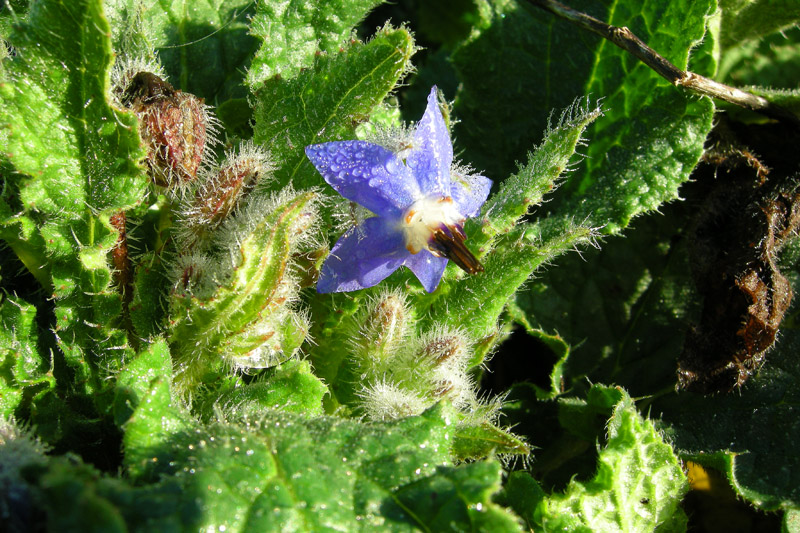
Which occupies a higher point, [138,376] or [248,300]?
[248,300]

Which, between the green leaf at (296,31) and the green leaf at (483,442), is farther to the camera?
the green leaf at (296,31)

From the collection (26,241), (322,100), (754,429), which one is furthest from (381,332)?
(754,429)

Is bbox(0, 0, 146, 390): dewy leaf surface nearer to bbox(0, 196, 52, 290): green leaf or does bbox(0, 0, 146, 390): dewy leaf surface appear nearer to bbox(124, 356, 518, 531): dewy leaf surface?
bbox(0, 196, 52, 290): green leaf

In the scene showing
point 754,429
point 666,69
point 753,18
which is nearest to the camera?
point 666,69

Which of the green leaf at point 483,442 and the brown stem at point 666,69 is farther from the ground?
the brown stem at point 666,69

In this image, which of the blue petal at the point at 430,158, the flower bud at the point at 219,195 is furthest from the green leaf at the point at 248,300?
the blue petal at the point at 430,158

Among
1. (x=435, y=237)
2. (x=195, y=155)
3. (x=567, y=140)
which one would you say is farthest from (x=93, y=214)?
(x=567, y=140)

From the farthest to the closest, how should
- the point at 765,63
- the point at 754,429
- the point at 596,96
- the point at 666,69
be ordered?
the point at 765,63, the point at 596,96, the point at 754,429, the point at 666,69

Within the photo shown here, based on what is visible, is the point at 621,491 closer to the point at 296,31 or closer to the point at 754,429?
the point at 754,429

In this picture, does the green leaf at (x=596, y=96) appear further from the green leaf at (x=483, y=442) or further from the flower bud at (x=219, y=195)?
the flower bud at (x=219, y=195)
